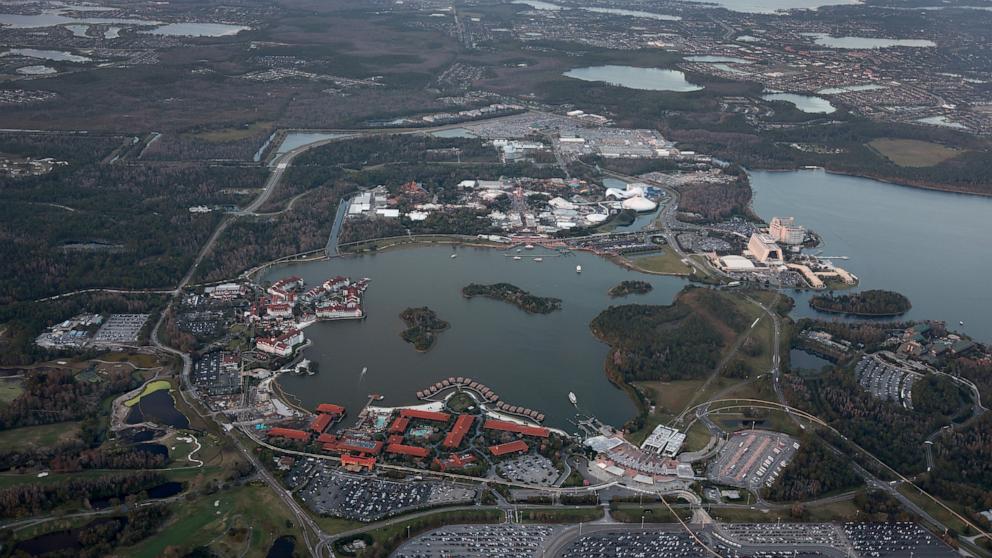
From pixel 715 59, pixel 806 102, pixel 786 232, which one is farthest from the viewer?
pixel 715 59

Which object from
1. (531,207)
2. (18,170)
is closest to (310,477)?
(531,207)

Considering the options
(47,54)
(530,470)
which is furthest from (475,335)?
(47,54)

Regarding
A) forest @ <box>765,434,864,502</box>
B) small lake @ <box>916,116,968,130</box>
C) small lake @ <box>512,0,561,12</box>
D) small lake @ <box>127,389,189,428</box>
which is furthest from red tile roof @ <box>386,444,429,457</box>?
small lake @ <box>512,0,561,12</box>

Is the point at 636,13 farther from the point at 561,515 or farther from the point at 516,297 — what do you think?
Result: the point at 561,515

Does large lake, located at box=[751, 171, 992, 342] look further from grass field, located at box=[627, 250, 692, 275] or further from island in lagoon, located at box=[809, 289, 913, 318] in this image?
grass field, located at box=[627, 250, 692, 275]

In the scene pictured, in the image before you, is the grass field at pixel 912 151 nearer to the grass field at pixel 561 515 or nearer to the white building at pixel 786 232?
the white building at pixel 786 232

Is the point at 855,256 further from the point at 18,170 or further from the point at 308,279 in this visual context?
the point at 18,170

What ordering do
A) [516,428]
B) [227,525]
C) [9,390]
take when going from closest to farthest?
[227,525] < [516,428] < [9,390]
